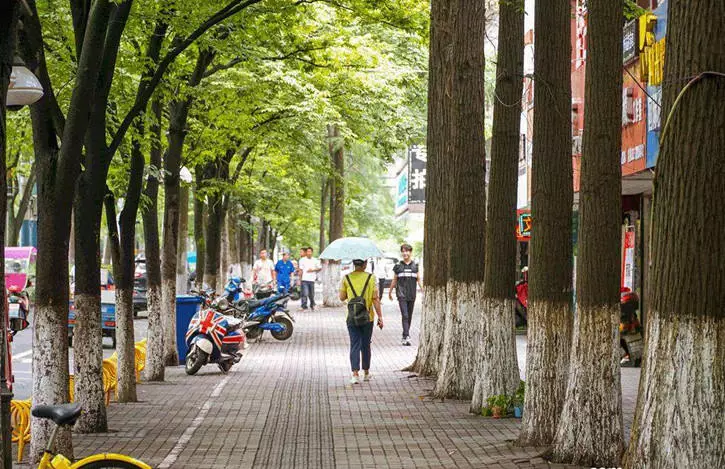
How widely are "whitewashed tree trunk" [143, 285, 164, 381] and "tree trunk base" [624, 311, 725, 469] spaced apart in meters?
13.9

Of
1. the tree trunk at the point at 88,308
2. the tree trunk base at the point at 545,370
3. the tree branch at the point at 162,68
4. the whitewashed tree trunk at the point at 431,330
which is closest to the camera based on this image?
the tree trunk base at the point at 545,370

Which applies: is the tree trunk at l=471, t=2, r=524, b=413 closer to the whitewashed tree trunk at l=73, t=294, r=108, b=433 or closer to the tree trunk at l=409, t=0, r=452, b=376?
the tree trunk at l=409, t=0, r=452, b=376

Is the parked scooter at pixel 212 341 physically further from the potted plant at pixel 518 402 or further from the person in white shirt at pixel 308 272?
the person in white shirt at pixel 308 272

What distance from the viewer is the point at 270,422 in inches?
→ 604

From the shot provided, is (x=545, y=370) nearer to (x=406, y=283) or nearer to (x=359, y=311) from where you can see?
(x=359, y=311)

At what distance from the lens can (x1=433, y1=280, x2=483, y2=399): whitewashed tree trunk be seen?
56.1 feet

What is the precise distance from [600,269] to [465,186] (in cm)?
666

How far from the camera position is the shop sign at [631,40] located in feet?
77.4

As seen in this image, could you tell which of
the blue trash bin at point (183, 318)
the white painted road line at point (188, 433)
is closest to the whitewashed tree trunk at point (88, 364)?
the white painted road line at point (188, 433)

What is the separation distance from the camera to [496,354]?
50.6ft

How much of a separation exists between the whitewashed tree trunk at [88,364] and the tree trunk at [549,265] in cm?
449

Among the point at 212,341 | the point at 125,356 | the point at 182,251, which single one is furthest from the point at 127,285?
the point at 182,251

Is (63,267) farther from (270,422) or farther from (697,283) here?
(697,283)

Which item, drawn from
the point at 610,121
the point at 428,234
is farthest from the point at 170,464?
the point at 428,234
